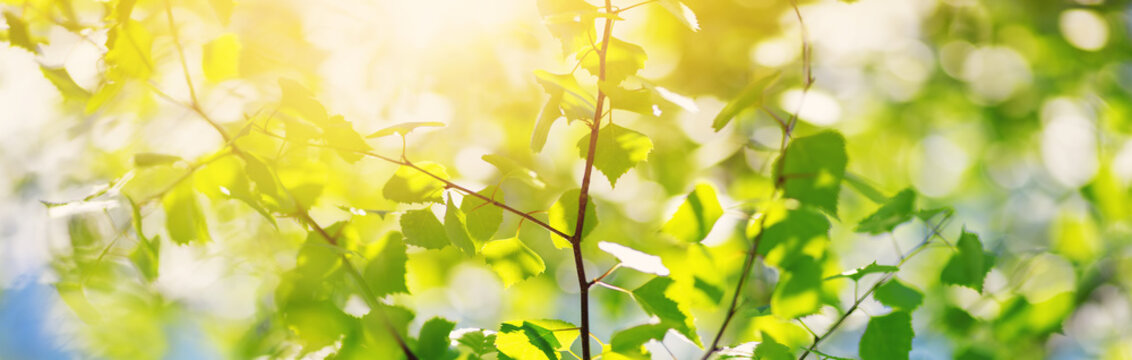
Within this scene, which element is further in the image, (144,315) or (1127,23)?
(1127,23)

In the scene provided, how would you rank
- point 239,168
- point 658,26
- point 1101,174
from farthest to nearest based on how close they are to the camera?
point 1101,174
point 658,26
point 239,168

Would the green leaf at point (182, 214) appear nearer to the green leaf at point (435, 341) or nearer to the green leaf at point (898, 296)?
the green leaf at point (435, 341)

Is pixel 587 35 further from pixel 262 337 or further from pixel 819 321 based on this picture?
pixel 262 337

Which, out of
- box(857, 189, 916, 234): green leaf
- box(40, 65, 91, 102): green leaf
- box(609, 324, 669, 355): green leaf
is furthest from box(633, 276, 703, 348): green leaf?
box(40, 65, 91, 102): green leaf

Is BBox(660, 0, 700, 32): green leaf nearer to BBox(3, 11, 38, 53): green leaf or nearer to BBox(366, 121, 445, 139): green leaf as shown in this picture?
BBox(366, 121, 445, 139): green leaf

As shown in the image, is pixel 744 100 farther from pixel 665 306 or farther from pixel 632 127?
pixel 632 127

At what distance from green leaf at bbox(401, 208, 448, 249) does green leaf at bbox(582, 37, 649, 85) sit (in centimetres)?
19

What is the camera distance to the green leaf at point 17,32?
0.49 m

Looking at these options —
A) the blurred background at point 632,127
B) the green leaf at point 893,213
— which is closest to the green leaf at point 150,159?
the blurred background at point 632,127

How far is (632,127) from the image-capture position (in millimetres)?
1798

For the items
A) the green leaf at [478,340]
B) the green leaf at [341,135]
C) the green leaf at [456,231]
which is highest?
the green leaf at [341,135]

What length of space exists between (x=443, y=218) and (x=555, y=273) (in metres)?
1.66

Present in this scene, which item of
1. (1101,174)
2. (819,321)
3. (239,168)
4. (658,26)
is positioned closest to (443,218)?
(239,168)

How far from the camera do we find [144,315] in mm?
1639
